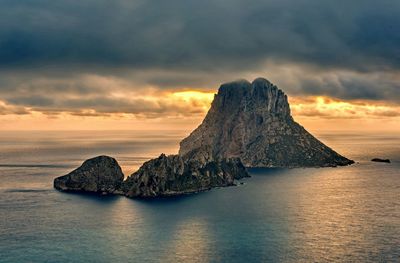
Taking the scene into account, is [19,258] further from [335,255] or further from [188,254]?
[335,255]

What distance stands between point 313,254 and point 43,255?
108 metres

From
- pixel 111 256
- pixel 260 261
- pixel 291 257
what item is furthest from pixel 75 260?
pixel 291 257

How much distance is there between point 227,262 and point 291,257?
25242 mm

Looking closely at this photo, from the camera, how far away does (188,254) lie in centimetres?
19988

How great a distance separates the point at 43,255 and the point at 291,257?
324ft

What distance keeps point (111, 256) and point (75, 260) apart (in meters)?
14.1

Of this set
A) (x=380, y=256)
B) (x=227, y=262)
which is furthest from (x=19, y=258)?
(x=380, y=256)

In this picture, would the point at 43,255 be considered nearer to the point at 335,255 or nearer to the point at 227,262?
the point at 227,262

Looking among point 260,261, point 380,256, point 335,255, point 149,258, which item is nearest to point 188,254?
point 149,258

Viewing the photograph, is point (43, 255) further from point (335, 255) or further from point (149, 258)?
point (335, 255)

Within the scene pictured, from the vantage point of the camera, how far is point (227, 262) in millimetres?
189375

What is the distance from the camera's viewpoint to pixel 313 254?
196375 millimetres

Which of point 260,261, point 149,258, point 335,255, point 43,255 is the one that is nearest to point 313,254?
point 335,255

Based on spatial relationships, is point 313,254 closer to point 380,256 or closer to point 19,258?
point 380,256
